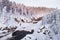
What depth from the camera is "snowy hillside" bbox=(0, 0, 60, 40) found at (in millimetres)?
1602

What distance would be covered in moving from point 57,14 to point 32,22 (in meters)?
0.27

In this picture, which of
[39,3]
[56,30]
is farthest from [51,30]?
[39,3]

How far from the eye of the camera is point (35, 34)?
1.62m

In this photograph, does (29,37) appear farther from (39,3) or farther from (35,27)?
(39,3)

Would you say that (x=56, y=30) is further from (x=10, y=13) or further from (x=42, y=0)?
(x=10, y=13)

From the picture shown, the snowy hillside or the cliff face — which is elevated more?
the cliff face

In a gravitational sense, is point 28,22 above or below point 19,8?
below

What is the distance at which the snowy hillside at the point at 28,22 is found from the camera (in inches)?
63.1

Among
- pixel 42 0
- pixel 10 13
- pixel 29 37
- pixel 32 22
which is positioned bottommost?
pixel 29 37

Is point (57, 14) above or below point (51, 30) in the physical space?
above

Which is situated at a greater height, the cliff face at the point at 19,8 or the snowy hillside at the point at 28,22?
the cliff face at the point at 19,8

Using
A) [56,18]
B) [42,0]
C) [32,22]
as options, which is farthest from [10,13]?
[56,18]

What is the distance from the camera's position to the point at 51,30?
1602 millimetres

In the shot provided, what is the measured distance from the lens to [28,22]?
164cm
